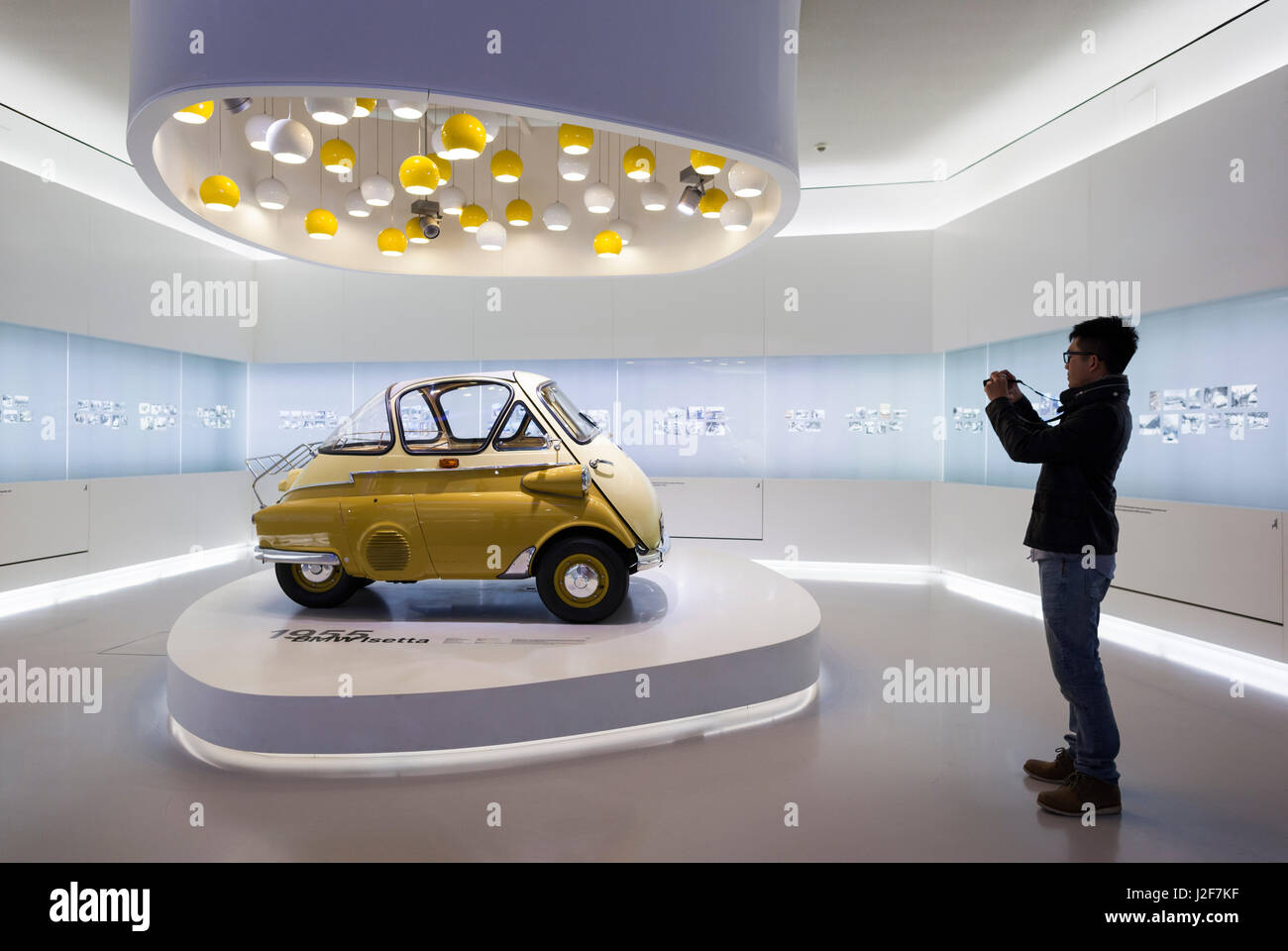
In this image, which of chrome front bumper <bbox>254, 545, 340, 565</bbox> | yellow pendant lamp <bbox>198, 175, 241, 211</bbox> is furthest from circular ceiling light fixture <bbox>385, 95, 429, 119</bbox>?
chrome front bumper <bbox>254, 545, 340, 565</bbox>

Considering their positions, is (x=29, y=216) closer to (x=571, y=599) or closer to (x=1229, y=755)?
(x=571, y=599)

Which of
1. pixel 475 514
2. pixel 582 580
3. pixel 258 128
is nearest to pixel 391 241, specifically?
pixel 258 128

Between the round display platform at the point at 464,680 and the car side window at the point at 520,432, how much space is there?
108cm

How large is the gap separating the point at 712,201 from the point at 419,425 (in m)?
2.72

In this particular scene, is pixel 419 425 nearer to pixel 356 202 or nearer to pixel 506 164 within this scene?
pixel 506 164

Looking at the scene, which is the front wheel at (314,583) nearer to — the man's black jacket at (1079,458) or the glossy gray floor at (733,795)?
the glossy gray floor at (733,795)

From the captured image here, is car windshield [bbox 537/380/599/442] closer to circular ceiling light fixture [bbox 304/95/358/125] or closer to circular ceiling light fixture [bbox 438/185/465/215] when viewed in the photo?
circular ceiling light fixture [bbox 304/95/358/125]

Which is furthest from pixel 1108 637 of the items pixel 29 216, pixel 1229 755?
pixel 29 216

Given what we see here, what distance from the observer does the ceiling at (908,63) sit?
511 cm

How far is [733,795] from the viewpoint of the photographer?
3057 mm

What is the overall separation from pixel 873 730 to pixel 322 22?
167 inches

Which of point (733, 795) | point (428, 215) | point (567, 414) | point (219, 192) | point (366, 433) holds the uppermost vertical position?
point (428, 215)
